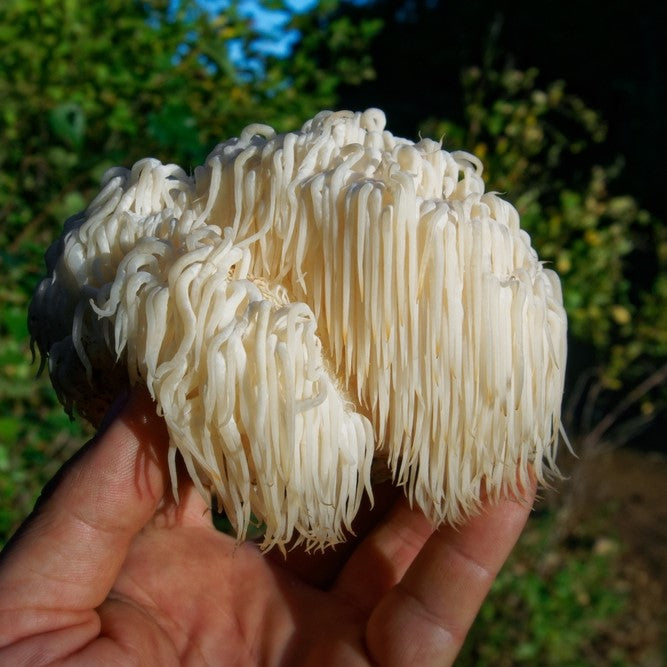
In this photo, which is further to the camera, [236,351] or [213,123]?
[213,123]

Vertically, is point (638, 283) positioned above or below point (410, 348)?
below

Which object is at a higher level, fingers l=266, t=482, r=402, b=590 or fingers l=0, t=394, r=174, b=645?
fingers l=0, t=394, r=174, b=645

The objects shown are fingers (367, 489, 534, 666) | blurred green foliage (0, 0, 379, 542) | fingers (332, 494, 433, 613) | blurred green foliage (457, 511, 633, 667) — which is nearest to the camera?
fingers (367, 489, 534, 666)

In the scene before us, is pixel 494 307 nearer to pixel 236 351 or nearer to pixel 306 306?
pixel 306 306

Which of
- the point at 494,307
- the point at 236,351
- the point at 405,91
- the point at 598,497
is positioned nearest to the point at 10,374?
the point at 236,351

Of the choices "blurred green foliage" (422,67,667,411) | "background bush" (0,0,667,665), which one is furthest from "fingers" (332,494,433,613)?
"blurred green foliage" (422,67,667,411)

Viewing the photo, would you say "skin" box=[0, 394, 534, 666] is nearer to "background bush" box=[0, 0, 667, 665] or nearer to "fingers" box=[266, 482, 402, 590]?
"fingers" box=[266, 482, 402, 590]

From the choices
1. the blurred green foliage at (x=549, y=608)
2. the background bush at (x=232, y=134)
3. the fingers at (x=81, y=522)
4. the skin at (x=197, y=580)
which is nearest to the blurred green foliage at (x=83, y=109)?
the background bush at (x=232, y=134)
